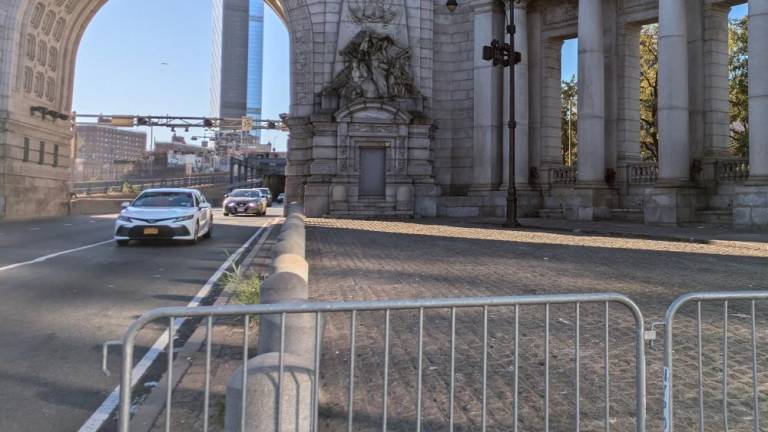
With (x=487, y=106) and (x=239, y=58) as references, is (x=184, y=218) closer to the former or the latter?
(x=487, y=106)

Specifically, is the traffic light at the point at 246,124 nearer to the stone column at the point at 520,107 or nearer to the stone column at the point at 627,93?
the stone column at the point at 520,107

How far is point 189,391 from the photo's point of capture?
3.98m

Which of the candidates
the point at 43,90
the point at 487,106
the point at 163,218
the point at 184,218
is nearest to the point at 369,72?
the point at 487,106

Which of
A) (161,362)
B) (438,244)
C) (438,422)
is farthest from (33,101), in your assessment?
(438,422)

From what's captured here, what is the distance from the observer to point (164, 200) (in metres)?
15.1

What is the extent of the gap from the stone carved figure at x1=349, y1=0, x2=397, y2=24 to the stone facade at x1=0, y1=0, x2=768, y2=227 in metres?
0.06

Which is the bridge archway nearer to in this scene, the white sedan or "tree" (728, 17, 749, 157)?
the white sedan

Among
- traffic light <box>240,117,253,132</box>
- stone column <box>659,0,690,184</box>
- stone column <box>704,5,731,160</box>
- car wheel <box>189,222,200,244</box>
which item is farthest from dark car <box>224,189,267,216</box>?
traffic light <box>240,117,253,132</box>

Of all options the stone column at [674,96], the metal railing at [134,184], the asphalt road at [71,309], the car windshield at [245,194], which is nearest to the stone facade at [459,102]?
the stone column at [674,96]

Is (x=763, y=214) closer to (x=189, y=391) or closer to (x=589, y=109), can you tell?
(x=589, y=109)

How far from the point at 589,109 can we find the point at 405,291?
18713 mm

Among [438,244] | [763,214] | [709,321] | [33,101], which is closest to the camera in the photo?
[709,321]

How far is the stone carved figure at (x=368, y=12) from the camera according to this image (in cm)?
2791

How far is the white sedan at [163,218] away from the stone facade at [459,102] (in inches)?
448
